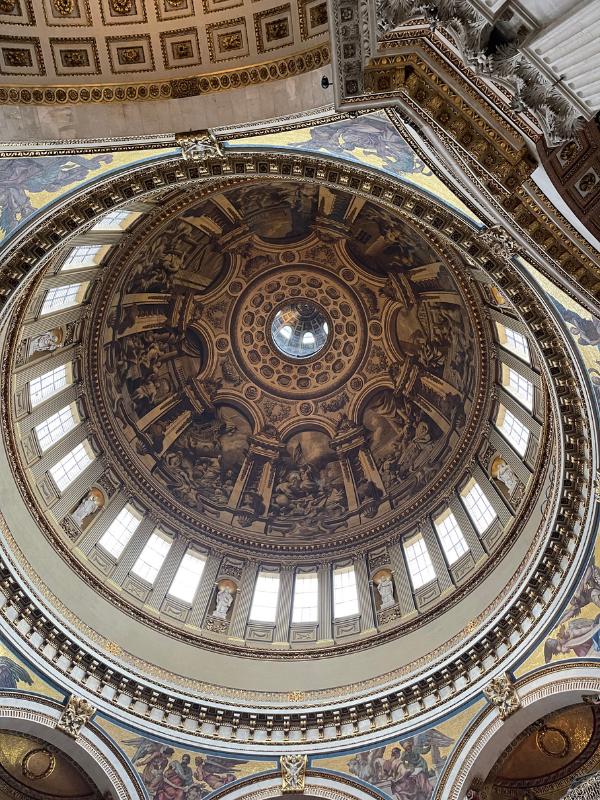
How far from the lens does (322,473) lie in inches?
1110

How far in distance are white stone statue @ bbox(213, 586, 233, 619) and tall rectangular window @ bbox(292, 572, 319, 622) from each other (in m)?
2.23

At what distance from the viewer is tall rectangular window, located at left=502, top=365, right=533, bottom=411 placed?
1981 centimetres

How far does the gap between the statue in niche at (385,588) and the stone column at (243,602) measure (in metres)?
4.38

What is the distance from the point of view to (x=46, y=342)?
67.2 feet

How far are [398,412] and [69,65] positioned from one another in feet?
64.7

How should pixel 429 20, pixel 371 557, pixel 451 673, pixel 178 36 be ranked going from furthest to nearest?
1. pixel 371 557
2. pixel 451 673
3. pixel 178 36
4. pixel 429 20

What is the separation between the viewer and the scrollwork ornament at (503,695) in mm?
16141

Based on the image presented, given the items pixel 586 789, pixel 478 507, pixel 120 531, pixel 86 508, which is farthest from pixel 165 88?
pixel 586 789

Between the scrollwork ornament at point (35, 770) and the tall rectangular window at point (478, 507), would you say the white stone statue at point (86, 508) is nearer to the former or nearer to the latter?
the scrollwork ornament at point (35, 770)

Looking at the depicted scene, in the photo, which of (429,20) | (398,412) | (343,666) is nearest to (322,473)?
(398,412)

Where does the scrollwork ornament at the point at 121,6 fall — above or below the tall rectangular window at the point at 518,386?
below

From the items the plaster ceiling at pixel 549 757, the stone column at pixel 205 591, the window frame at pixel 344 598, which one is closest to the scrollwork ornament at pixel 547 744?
the plaster ceiling at pixel 549 757

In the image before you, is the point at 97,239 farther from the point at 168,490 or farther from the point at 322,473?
the point at 322,473

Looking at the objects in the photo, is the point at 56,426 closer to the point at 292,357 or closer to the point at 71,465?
the point at 71,465
